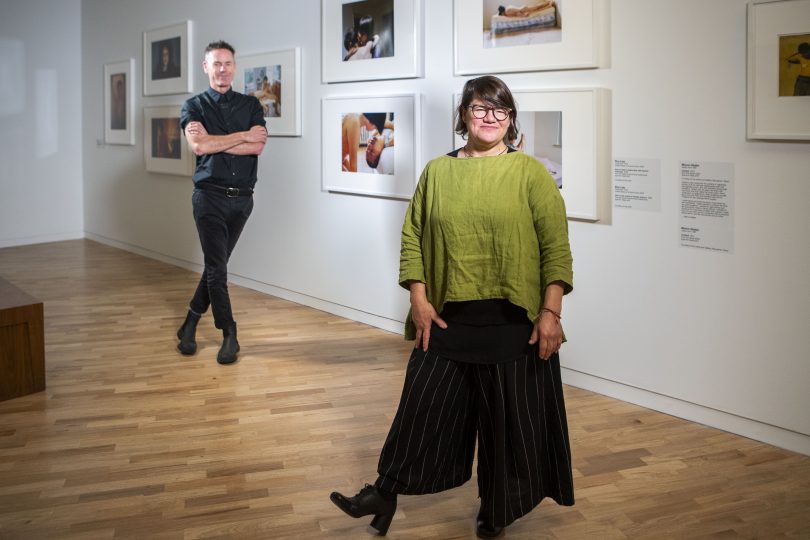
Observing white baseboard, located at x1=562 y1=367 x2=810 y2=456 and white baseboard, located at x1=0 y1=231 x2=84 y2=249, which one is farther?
white baseboard, located at x1=0 y1=231 x2=84 y2=249

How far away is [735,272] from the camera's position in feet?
14.7

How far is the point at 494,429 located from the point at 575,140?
2.46m

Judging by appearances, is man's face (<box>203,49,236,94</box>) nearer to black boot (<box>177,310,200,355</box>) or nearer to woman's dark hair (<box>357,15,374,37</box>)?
woman's dark hair (<box>357,15,374,37</box>)

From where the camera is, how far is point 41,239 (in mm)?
12164

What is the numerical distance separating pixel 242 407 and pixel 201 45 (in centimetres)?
545

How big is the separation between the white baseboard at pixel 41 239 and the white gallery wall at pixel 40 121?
0.01 metres

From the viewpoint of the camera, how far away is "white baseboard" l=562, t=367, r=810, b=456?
4328 mm

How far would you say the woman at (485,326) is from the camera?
3.05 metres

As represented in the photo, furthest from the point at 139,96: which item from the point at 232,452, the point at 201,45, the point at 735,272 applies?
the point at 735,272

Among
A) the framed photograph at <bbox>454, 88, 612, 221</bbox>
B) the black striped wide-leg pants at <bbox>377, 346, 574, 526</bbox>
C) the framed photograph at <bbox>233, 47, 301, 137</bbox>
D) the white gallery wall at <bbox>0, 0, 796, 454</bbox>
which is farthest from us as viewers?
the framed photograph at <bbox>233, 47, 301, 137</bbox>

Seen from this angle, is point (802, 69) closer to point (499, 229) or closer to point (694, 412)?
point (694, 412)

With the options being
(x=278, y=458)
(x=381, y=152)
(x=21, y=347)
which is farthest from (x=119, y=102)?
(x=278, y=458)

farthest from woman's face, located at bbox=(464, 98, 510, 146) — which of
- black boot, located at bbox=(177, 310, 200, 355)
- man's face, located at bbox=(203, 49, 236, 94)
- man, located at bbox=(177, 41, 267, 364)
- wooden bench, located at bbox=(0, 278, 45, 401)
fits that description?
black boot, located at bbox=(177, 310, 200, 355)

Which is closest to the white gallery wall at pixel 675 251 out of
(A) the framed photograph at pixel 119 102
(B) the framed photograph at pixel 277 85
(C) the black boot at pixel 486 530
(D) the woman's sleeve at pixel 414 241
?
(B) the framed photograph at pixel 277 85
